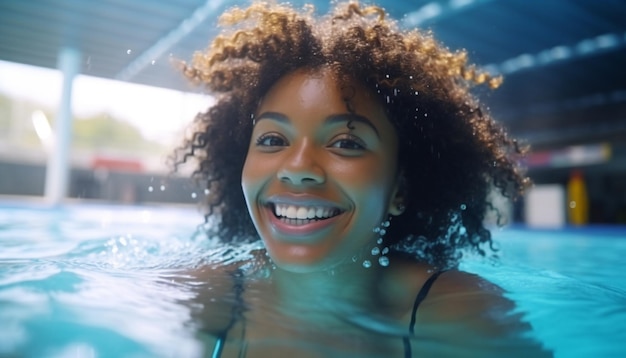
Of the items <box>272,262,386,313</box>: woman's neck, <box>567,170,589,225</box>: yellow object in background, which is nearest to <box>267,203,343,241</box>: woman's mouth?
<box>272,262,386,313</box>: woman's neck

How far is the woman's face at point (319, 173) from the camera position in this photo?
65.4 inches

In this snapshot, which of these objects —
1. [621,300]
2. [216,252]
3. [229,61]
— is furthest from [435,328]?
[229,61]

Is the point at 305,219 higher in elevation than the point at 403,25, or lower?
lower

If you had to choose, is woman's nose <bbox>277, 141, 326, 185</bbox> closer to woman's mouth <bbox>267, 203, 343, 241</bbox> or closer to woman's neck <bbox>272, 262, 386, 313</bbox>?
woman's mouth <bbox>267, 203, 343, 241</bbox>

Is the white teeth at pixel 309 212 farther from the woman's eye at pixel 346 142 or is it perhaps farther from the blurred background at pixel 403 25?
the blurred background at pixel 403 25

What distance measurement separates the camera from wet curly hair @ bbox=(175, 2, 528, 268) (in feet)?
6.46

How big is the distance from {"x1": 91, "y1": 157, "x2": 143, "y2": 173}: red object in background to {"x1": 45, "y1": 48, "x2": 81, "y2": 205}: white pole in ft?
14.3

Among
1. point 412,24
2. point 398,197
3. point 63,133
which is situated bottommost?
point 398,197

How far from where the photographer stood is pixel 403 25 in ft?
13.8

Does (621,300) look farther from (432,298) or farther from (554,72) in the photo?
(554,72)

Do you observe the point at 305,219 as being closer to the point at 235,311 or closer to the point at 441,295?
the point at 235,311

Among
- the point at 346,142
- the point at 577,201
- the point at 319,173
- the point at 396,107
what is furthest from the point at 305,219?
the point at 577,201

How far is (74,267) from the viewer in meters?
2.00

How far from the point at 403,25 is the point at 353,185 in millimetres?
2896
